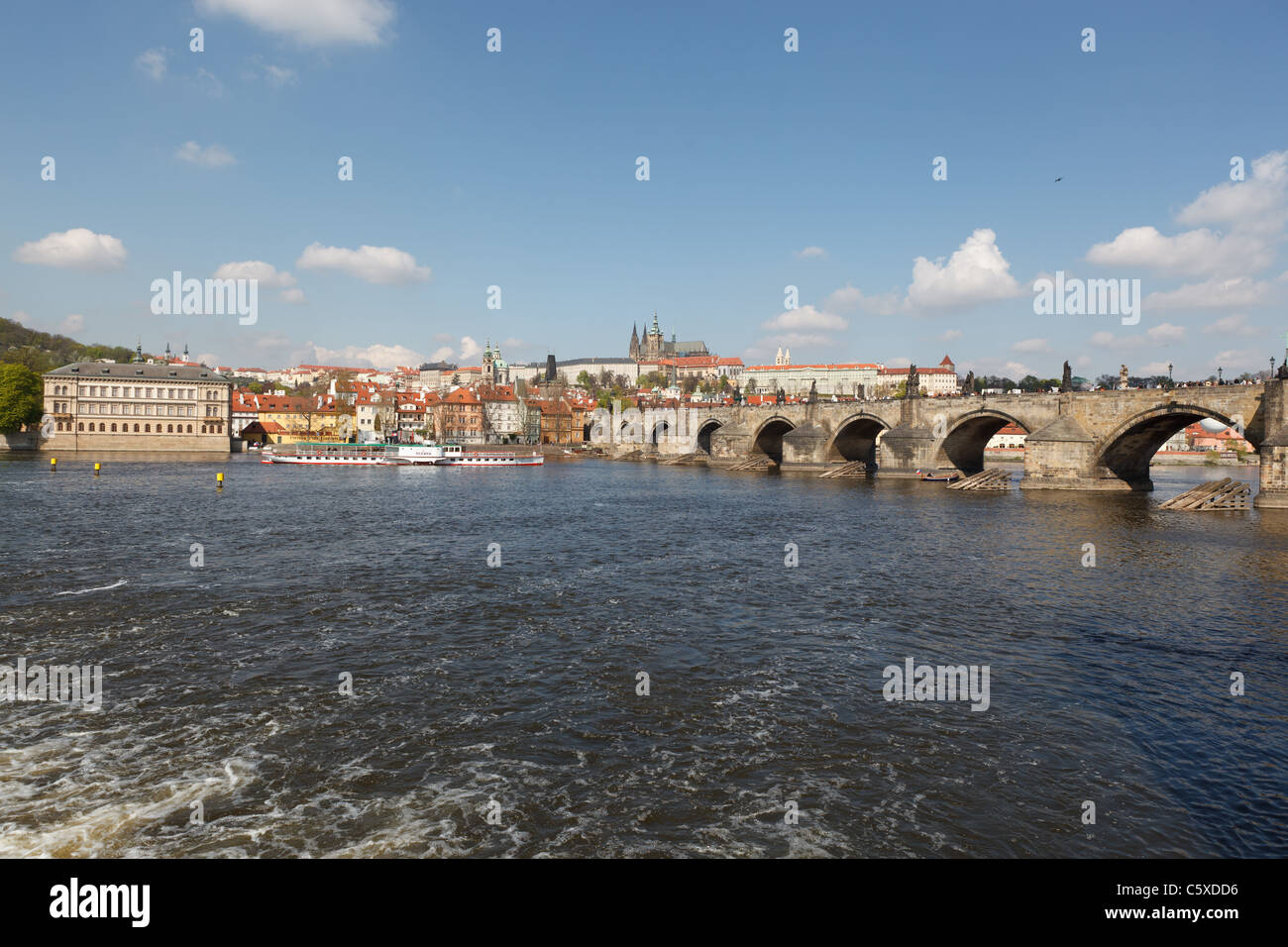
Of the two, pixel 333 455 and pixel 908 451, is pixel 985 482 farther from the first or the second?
pixel 333 455

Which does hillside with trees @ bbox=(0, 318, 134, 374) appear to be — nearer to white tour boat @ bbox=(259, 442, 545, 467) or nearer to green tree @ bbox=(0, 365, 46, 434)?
green tree @ bbox=(0, 365, 46, 434)

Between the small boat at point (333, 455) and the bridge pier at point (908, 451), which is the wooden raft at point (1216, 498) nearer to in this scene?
the bridge pier at point (908, 451)

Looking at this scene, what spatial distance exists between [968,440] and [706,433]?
168ft

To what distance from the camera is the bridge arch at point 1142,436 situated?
4609 centimetres

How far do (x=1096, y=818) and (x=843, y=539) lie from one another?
24.0 m

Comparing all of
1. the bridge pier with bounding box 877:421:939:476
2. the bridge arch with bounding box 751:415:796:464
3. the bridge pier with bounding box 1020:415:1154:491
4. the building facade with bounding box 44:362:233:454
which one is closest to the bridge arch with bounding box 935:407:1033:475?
the bridge pier with bounding box 877:421:939:476

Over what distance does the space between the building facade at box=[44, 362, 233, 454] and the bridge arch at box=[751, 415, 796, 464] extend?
77750 millimetres

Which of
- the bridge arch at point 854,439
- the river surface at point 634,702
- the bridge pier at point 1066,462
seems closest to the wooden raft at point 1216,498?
the bridge pier at point 1066,462

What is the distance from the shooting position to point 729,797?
9266 mm

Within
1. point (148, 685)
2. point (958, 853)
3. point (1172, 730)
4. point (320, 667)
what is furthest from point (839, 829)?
point (148, 685)

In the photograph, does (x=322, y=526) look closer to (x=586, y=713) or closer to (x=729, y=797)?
(x=586, y=713)

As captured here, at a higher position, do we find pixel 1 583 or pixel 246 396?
pixel 246 396

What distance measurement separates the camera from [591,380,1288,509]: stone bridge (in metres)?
44.5

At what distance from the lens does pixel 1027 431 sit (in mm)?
58969
